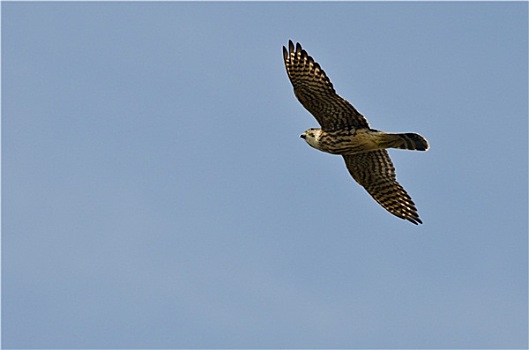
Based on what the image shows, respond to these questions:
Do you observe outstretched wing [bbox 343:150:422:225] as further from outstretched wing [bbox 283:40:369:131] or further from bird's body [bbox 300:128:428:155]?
outstretched wing [bbox 283:40:369:131]

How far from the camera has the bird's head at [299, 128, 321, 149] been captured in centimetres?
2444

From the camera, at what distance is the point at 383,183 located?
26.1 metres

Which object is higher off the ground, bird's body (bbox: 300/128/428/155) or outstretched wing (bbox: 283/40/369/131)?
outstretched wing (bbox: 283/40/369/131)

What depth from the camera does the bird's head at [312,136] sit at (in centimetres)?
2444

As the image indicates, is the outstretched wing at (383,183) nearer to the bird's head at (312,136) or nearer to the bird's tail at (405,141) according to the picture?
the bird's head at (312,136)

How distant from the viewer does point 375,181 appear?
26141mm

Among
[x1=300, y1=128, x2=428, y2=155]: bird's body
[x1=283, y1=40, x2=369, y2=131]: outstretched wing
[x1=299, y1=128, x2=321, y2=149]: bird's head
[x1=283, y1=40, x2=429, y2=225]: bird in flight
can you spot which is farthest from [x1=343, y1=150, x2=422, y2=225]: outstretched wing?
[x1=283, y1=40, x2=369, y2=131]: outstretched wing

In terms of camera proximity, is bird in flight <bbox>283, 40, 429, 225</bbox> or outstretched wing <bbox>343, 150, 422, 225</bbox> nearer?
bird in flight <bbox>283, 40, 429, 225</bbox>

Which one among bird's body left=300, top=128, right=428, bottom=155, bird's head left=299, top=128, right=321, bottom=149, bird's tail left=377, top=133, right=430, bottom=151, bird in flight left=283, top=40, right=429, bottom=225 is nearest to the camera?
bird's tail left=377, top=133, right=430, bottom=151

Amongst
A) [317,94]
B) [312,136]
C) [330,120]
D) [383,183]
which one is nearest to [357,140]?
[330,120]

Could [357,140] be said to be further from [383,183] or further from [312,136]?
[383,183]

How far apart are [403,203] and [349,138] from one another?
301 cm

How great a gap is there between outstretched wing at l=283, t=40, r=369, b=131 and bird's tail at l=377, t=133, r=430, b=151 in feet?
1.84

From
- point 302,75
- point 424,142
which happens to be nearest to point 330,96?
point 302,75
